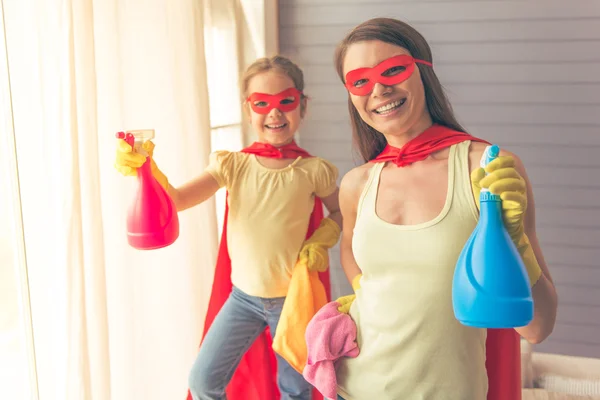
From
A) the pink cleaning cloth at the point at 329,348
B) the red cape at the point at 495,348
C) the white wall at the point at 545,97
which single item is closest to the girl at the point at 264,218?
the pink cleaning cloth at the point at 329,348

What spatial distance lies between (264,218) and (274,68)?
1.72 feet

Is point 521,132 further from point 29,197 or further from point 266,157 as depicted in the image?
point 29,197

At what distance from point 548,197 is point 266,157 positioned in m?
1.85

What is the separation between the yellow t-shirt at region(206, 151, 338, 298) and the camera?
6.76 ft

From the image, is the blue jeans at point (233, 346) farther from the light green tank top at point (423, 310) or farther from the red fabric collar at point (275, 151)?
the light green tank top at point (423, 310)

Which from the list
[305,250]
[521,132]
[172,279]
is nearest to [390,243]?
[305,250]

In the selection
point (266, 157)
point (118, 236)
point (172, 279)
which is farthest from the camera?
point (172, 279)

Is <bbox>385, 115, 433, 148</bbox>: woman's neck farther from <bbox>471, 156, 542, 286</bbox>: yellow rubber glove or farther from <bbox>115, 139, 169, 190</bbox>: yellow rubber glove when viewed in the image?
<bbox>115, 139, 169, 190</bbox>: yellow rubber glove

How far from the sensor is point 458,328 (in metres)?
1.34

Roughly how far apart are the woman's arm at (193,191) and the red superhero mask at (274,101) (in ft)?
0.96

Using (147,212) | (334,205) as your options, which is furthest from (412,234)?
(334,205)

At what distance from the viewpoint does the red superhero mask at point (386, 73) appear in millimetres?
1453

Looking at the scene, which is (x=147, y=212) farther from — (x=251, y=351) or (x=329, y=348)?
(x=251, y=351)

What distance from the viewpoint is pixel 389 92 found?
1459mm
